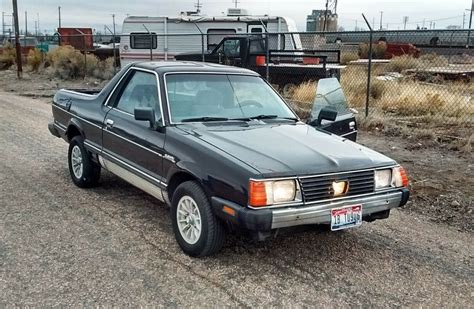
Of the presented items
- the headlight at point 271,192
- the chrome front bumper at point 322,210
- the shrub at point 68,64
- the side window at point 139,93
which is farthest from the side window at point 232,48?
the headlight at point 271,192

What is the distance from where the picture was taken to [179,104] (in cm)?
478

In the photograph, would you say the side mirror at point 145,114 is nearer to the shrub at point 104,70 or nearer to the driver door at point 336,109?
the driver door at point 336,109

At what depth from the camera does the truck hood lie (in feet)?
12.4

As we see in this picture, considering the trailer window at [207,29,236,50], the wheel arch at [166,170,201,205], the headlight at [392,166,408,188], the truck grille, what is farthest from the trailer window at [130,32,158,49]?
the truck grille

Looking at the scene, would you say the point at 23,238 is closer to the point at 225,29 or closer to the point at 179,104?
the point at 179,104

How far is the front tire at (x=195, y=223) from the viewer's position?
3.91 metres

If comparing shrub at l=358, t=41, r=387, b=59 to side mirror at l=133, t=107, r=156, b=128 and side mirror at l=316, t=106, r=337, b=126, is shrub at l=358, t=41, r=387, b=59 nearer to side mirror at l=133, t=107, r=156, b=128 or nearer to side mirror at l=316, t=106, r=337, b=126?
side mirror at l=316, t=106, r=337, b=126

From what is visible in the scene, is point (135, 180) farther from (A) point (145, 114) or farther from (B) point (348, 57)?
(B) point (348, 57)

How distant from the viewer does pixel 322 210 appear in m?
3.75

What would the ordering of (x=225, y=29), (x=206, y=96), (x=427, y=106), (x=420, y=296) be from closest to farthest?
(x=420, y=296) → (x=206, y=96) → (x=427, y=106) → (x=225, y=29)

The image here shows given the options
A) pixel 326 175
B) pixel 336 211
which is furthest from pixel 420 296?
pixel 326 175

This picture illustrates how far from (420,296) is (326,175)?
1058 millimetres

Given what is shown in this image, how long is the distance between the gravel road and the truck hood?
0.80 meters

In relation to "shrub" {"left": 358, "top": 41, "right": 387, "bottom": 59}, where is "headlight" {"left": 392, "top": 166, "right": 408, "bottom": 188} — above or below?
below
